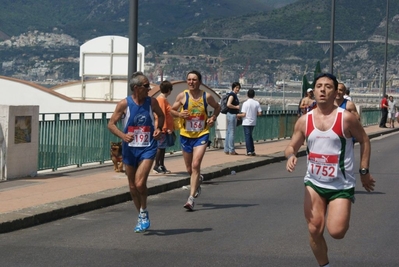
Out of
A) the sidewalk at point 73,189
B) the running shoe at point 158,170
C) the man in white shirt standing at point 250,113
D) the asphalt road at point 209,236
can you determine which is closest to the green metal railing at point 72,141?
the sidewalk at point 73,189

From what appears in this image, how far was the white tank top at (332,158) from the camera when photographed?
8188mm

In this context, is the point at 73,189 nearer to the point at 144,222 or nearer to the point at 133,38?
the point at 133,38

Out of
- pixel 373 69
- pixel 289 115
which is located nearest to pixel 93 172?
pixel 289 115

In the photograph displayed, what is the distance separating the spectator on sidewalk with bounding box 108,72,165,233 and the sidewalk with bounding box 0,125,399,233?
136 centimetres

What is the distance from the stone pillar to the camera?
607 inches

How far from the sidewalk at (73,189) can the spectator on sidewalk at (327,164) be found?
13.7 feet

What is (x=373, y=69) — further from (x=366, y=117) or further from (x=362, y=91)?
(x=366, y=117)

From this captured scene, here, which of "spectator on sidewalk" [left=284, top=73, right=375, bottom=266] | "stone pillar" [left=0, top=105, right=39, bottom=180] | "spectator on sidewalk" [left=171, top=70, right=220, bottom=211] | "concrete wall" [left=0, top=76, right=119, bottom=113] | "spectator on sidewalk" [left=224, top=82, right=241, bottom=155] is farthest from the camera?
"concrete wall" [left=0, top=76, right=119, bottom=113]

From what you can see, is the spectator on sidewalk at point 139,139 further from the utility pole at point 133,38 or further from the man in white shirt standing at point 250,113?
the man in white shirt standing at point 250,113

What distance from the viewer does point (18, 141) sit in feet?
52.1

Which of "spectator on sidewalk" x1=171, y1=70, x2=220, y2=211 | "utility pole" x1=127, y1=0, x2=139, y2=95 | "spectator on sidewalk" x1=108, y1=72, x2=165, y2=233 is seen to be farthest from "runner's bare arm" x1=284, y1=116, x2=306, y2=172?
"utility pole" x1=127, y1=0, x2=139, y2=95

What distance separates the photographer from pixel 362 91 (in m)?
185

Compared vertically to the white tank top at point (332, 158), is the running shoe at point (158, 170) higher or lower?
lower

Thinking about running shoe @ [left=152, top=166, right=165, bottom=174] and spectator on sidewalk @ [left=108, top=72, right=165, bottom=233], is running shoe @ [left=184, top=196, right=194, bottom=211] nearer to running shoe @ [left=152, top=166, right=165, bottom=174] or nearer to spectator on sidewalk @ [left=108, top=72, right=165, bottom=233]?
spectator on sidewalk @ [left=108, top=72, right=165, bottom=233]
